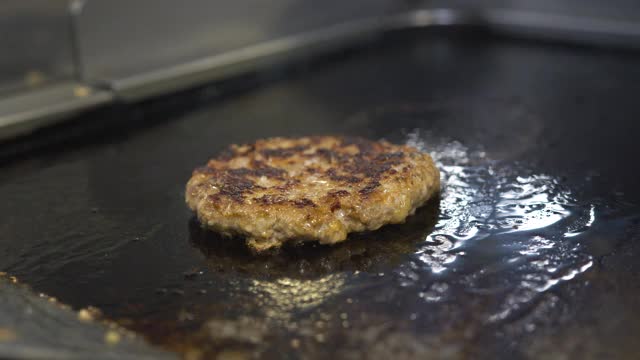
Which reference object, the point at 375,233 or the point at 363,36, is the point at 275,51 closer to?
the point at 363,36

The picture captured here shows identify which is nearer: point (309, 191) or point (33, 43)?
point (309, 191)

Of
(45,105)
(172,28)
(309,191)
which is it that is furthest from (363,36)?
(309,191)

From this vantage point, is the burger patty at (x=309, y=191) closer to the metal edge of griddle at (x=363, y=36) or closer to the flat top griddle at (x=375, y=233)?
the flat top griddle at (x=375, y=233)

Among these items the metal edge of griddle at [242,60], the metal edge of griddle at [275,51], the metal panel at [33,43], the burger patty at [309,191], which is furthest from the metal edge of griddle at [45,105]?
the burger patty at [309,191]

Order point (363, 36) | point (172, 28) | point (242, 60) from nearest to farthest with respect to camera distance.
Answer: point (172, 28) → point (242, 60) → point (363, 36)

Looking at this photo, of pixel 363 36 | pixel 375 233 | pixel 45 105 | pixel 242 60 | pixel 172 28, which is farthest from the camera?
pixel 363 36

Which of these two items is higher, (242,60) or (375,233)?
(242,60)

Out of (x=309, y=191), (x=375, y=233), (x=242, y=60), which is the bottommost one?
(x=375, y=233)
